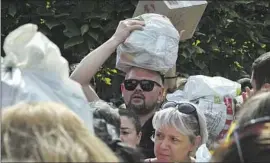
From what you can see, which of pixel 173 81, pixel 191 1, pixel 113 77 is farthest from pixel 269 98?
pixel 113 77

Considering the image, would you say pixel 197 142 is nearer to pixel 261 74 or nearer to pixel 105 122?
pixel 261 74

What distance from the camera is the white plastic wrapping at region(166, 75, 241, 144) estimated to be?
160 inches

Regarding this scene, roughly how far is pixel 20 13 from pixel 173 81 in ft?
7.12

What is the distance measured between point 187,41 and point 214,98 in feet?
8.52

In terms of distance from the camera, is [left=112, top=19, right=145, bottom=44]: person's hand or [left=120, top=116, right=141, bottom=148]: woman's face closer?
[left=120, top=116, right=141, bottom=148]: woman's face

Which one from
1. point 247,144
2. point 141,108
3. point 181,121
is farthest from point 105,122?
point 141,108

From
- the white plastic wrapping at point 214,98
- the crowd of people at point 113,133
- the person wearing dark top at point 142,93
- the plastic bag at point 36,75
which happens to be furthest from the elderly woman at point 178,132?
the plastic bag at point 36,75

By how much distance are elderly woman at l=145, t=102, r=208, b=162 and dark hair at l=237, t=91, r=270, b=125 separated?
3.89 ft

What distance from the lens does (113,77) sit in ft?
21.3

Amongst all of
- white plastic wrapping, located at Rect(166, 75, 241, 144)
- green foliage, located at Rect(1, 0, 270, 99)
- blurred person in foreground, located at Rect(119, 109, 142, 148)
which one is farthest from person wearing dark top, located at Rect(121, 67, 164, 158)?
green foliage, located at Rect(1, 0, 270, 99)

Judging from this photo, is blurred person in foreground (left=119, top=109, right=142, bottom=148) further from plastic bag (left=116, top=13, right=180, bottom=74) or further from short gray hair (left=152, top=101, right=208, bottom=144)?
plastic bag (left=116, top=13, right=180, bottom=74)

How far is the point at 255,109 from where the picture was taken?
2207 mm

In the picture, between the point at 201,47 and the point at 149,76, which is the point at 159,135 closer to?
the point at 149,76

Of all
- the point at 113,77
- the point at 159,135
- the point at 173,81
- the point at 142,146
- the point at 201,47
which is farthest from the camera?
the point at 201,47
